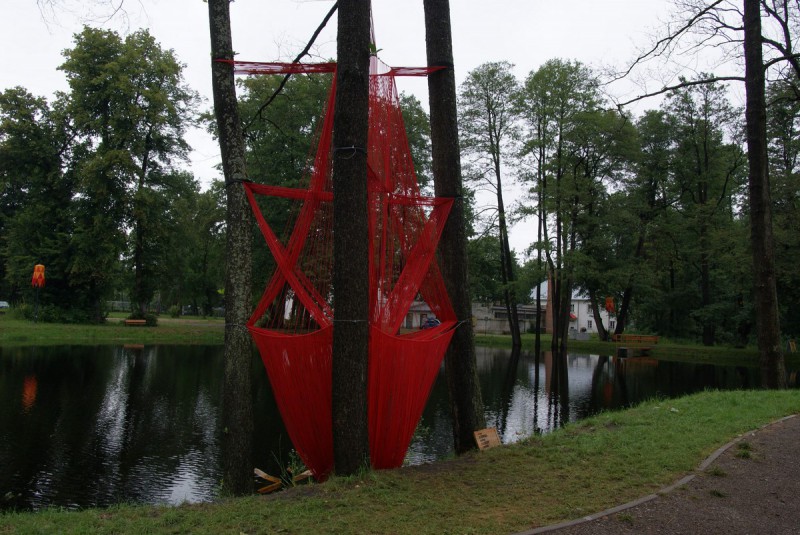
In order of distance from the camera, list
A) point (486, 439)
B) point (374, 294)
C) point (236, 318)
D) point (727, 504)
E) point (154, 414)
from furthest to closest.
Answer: point (154, 414) → point (486, 439) → point (236, 318) → point (374, 294) → point (727, 504)

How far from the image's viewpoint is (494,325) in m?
50.5

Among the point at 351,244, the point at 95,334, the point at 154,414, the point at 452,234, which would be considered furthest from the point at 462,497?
the point at 95,334

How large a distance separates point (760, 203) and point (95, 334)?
26.3 m

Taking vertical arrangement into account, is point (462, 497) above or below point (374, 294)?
below

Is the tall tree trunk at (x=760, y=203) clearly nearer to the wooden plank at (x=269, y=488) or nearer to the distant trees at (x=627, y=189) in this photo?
the wooden plank at (x=269, y=488)

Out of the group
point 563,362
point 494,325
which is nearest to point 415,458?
point 563,362

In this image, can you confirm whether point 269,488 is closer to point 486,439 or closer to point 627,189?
point 486,439

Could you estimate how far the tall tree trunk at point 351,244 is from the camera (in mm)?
5078

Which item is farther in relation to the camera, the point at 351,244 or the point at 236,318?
the point at 236,318

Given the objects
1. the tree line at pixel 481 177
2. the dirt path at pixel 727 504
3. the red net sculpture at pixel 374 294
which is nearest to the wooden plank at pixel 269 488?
the red net sculpture at pixel 374 294

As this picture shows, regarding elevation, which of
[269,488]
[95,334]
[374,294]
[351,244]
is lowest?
[269,488]

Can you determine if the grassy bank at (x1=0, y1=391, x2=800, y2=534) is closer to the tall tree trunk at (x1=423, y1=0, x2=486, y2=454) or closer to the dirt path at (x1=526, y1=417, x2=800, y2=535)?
the dirt path at (x1=526, y1=417, x2=800, y2=535)

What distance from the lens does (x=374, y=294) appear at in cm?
564

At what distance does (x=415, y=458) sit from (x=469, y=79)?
2698cm
